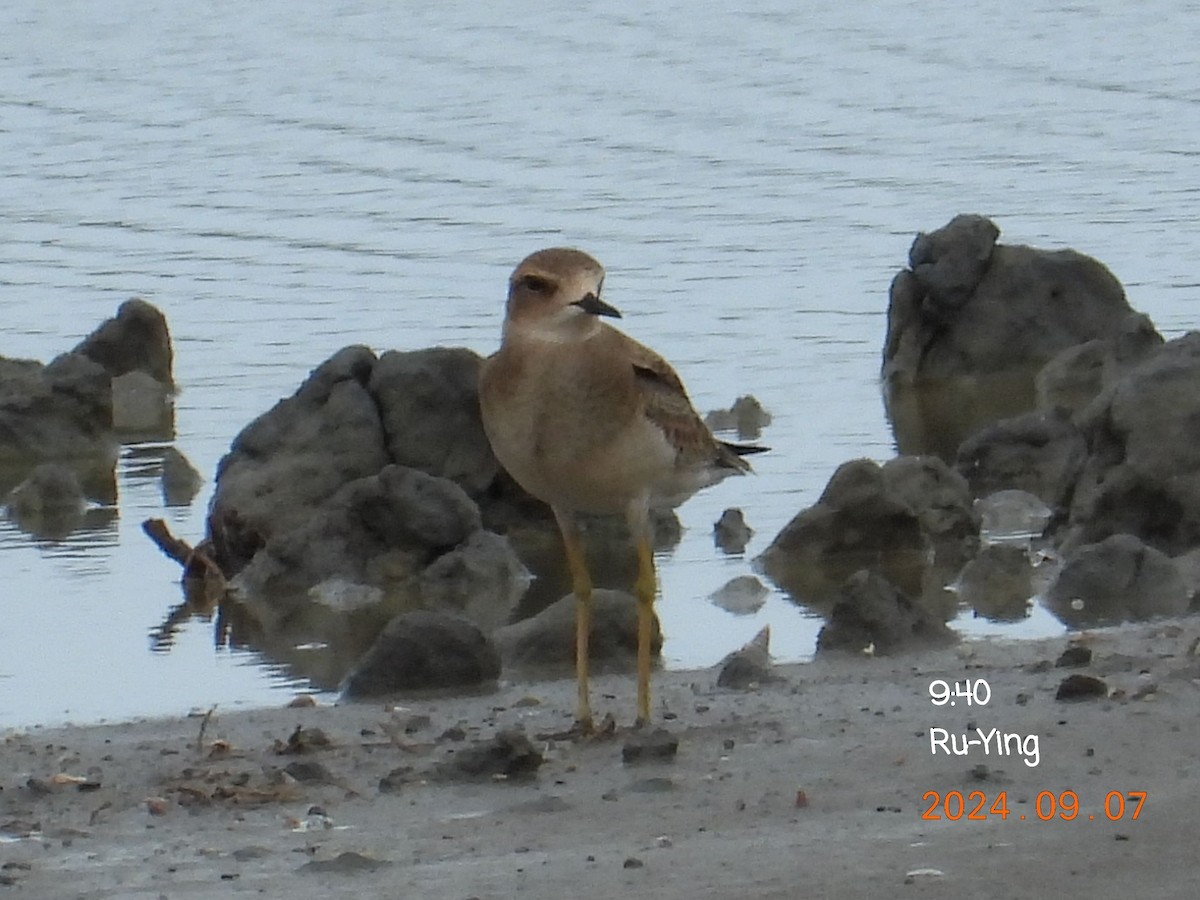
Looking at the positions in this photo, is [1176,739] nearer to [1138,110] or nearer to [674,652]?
[674,652]

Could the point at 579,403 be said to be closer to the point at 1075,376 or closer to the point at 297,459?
the point at 297,459

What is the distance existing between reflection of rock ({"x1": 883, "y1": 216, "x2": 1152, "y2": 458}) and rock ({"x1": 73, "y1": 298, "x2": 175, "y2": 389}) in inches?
190

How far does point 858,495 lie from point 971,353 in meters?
5.32

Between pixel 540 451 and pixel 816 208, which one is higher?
pixel 816 208

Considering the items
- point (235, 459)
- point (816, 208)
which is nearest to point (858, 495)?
point (235, 459)

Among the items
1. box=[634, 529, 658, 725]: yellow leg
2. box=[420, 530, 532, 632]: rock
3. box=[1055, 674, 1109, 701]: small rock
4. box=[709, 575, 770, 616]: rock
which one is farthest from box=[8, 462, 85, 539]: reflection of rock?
box=[1055, 674, 1109, 701]: small rock

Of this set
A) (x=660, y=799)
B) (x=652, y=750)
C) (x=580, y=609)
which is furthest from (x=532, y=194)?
(x=660, y=799)

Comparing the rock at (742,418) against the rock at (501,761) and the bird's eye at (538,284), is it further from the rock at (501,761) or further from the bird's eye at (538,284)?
the rock at (501,761)

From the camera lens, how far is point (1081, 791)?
7242 millimetres

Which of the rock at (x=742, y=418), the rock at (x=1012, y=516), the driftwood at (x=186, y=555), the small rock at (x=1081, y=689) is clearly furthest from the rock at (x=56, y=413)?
the small rock at (x=1081, y=689)

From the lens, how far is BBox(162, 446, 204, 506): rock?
1476 cm

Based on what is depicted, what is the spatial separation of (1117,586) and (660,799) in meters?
4.18

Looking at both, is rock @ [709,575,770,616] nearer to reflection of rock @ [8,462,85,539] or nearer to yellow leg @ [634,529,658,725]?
yellow leg @ [634,529,658,725]

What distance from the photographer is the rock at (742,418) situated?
1562 centimetres
